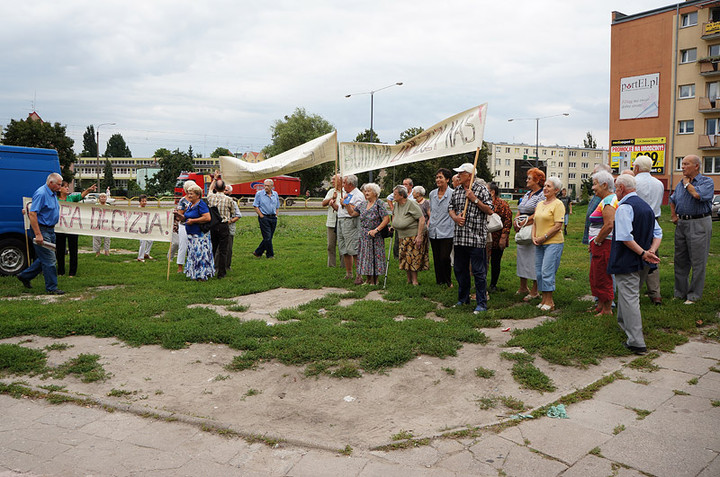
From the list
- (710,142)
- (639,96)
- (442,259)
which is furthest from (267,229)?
(639,96)

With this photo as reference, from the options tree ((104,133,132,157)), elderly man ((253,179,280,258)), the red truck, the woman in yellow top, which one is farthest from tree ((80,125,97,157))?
the woman in yellow top

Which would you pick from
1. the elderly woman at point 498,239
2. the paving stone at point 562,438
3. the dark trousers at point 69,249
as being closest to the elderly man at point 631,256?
the paving stone at point 562,438

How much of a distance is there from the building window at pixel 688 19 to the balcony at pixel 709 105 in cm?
655

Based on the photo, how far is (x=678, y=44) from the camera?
45531 millimetres

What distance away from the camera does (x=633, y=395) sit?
15.5 feet

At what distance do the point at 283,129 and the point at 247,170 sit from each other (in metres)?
67.9

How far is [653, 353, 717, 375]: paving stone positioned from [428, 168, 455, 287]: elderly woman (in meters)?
4.14

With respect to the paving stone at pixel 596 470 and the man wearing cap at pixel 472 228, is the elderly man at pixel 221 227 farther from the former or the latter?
the paving stone at pixel 596 470

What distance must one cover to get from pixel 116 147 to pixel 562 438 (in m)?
191

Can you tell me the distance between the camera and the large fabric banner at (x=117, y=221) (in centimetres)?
1113

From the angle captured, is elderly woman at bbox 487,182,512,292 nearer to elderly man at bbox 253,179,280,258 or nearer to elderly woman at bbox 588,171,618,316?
elderly woman at bbox 588,171,618,316

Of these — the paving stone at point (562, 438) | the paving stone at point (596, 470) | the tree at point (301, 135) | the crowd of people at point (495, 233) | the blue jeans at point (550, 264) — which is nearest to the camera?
the paving stone at point (596, 470)

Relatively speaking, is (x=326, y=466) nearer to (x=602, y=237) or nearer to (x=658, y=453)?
(x=658, y=453)

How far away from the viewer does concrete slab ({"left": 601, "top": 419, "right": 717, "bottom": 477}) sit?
11.5ft
